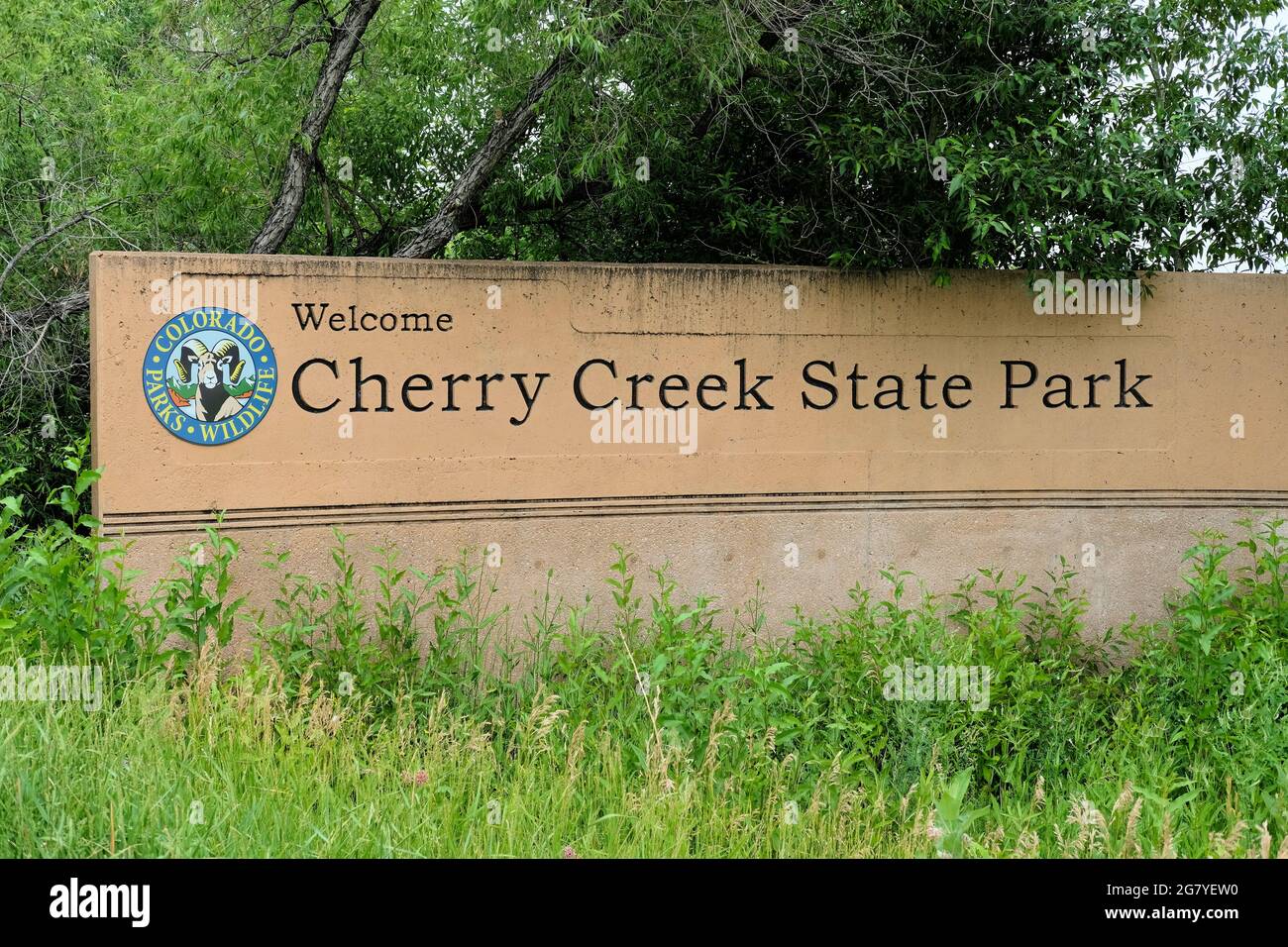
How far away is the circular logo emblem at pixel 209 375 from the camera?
5.96m

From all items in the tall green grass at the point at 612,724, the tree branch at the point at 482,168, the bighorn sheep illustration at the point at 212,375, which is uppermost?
the tree branch at the point at 482,168

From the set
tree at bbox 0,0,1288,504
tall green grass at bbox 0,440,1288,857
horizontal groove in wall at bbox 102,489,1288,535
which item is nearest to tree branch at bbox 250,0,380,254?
tree at bbox 0,0,1288,504

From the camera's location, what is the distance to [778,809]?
4453 millimetres

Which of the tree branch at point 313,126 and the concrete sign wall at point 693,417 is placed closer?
the concrete sign wall at point 693,417

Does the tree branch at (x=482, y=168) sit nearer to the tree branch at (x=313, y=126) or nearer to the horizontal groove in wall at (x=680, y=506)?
the tree branch at (x=313, y=126)

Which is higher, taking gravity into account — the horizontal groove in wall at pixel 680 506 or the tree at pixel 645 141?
the tree at pixel 645 141

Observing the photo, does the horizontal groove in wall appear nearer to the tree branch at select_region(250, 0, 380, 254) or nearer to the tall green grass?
the tall green grass

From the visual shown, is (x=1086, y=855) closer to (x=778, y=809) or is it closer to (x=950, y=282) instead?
(x=778, y=809)

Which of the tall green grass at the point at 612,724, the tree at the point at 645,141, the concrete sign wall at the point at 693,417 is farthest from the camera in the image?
the tree at the point at 645,141

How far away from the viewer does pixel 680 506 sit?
6820 mm

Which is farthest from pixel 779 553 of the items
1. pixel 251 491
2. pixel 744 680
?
pixel 251 491

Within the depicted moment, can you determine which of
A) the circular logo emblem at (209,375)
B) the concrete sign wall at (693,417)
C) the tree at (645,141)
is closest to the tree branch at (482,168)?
the tree at (645,141)

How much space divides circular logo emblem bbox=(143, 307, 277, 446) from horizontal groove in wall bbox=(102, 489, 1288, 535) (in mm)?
457

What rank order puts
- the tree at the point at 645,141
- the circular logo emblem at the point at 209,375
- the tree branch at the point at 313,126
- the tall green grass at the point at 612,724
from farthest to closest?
the tree branch at the point at 313,126 → the tree at the point at 645,141 → the circular logo emblem at the point at 209,375 → the tall green grass at the point at 612,724
